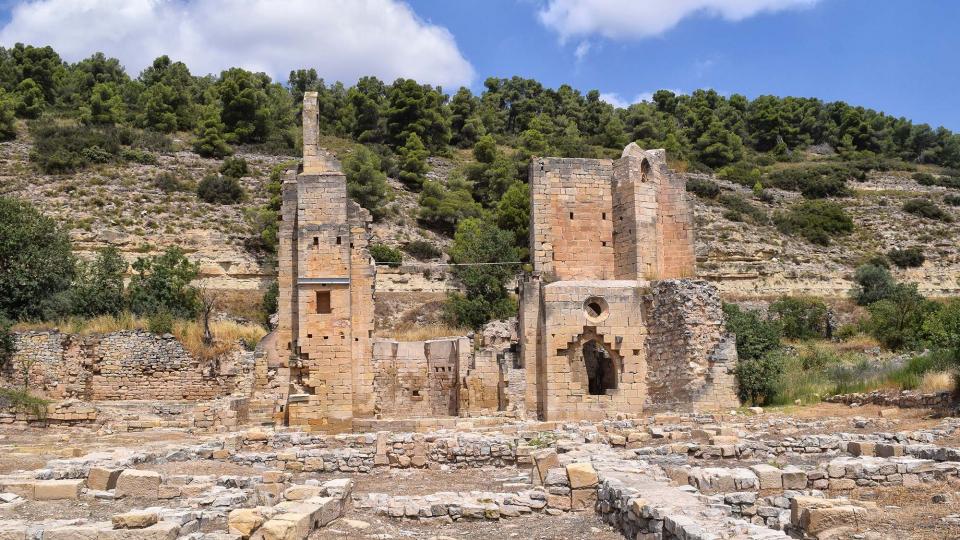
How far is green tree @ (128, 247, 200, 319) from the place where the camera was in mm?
27806

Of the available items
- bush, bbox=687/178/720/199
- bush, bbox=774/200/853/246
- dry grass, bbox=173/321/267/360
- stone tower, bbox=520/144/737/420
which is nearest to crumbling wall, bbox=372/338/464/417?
stone tower, bbox=520/144/737/420

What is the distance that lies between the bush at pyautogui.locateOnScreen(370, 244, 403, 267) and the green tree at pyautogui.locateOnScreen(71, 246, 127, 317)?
13.0 meters

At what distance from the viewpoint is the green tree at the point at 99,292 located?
Result: 2605 centimetres

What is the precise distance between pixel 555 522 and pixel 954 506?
144 inches

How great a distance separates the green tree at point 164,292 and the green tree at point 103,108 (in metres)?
28.3

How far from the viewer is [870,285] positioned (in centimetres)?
4022

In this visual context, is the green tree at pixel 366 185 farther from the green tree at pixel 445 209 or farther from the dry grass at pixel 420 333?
the dry grass at pixel 420 333

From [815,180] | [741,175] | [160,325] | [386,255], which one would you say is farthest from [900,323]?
[815,180]

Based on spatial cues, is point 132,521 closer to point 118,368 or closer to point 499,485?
point 499,485

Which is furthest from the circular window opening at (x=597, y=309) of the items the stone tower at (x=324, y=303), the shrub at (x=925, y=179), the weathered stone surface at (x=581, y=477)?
the shrub at (x=925, y=179)

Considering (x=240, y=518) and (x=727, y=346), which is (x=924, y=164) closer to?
(x=727, y=346)

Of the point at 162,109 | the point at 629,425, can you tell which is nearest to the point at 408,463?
the point at 629,425

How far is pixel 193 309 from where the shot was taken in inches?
1153

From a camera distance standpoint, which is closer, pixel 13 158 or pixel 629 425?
pixel 629 425
